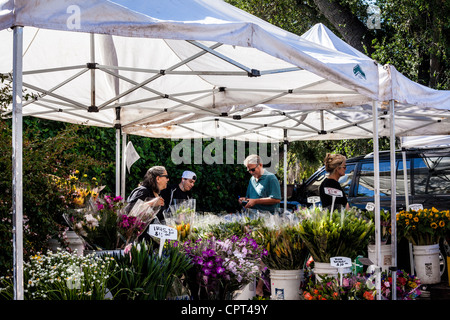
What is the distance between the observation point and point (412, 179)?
7.18 meters

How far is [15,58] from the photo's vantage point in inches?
91.6

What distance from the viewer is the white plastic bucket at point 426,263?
5.21 metres

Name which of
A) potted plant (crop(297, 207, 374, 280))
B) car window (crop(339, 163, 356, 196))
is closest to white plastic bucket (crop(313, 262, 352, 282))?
potted plant (crop(297, 207, 374, 280))

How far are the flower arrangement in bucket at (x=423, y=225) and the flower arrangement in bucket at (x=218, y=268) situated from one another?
2.51 metres

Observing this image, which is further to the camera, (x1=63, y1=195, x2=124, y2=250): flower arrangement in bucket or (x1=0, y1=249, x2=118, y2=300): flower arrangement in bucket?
(x1=63, y1=195, x2=124, y2=250): flower arrangement in bucket

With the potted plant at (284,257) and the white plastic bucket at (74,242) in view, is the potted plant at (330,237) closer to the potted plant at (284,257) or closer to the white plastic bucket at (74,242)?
the potted plant at (284,257)

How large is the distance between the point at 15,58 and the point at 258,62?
2.58m

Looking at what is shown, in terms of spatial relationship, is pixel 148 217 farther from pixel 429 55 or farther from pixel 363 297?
pixel 429 55

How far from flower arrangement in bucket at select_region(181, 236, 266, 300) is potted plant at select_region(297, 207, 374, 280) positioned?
59cm

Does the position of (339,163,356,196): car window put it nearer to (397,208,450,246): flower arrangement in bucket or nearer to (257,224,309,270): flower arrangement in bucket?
(397,208,450,246): flower arrangement in bucket

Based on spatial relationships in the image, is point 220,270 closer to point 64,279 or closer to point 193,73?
point 64,279

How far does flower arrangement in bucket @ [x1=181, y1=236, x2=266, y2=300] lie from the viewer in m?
3.06

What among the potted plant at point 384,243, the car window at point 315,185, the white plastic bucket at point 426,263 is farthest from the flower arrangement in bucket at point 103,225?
the car window at point 315,185
